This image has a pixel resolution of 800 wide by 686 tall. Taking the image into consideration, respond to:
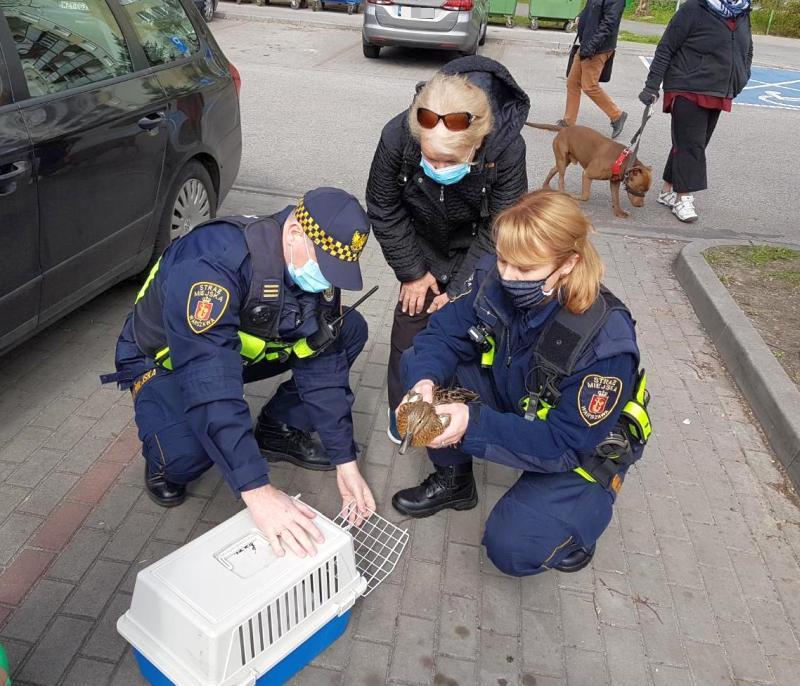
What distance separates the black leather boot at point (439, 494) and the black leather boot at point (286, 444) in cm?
38

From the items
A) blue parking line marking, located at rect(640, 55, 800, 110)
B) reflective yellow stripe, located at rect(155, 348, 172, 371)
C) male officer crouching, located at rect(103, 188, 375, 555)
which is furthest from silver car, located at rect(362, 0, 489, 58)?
reflective yellow stripe, located at rect(155, 348, 172, 371)

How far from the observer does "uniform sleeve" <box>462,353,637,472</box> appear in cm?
209

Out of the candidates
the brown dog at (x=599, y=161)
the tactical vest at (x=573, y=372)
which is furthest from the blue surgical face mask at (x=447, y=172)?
the brown dog at (x=599, y=161)

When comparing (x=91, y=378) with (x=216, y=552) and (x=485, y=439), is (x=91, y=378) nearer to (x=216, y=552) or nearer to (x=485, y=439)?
(x=216, y=552)

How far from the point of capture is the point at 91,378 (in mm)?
3332

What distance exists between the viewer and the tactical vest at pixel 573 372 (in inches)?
83.1

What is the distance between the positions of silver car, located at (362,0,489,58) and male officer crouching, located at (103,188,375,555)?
9.84 m

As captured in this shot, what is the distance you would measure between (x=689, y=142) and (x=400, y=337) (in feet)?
12.6

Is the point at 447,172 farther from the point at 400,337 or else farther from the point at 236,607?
the point at 236,607

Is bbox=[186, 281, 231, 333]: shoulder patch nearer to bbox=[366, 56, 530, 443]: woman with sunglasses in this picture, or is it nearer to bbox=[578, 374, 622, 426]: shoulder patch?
bbox=[366, 56, 530, 443]: woman with sunglasses

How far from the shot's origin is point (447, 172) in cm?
259

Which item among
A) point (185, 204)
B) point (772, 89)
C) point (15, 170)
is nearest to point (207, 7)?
point (772, 89)

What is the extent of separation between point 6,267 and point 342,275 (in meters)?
1.48

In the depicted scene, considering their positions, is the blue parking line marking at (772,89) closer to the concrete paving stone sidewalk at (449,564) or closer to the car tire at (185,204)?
the concrete paving stone sidewalk at (449,564)
